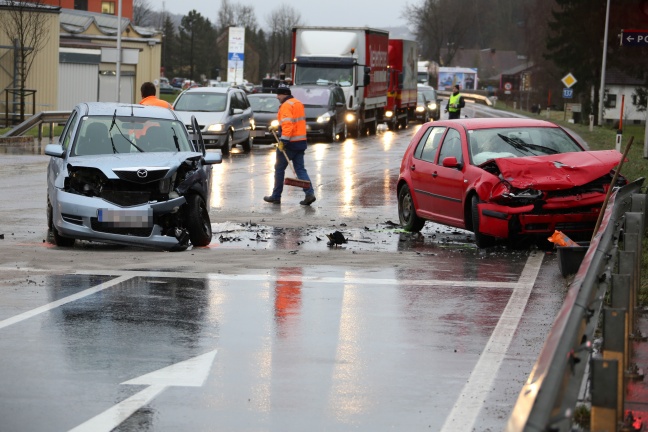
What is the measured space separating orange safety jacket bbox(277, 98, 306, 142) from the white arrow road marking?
486 inches

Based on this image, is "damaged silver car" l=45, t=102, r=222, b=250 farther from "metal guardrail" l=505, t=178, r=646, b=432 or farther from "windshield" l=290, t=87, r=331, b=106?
"windshield" l=290, t=87, r=331, b=106

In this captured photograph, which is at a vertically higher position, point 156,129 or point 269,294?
point 156,129

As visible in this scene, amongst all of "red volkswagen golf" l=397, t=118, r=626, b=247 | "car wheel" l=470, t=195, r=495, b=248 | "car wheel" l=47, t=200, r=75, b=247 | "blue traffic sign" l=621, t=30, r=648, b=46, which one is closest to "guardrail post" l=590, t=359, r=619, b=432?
"red volkswagen golf" l=397, t=118, r=626, b=247

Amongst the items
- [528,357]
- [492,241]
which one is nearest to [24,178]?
[492,241]

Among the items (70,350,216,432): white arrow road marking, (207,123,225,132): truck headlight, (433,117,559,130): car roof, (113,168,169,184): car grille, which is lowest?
(70,350,216,432): white arrow road marking

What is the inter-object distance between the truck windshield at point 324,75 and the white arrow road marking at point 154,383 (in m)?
34.7

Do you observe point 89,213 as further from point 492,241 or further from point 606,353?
point 606,353

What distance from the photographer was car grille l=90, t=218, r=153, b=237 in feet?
44.2

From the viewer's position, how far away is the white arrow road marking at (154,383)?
626 centimetres

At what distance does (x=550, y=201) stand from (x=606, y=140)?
94.9ft

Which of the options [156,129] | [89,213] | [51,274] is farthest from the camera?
[156,129]

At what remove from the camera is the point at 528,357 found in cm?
810

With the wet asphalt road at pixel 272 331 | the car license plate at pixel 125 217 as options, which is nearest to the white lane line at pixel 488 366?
the wet asphalt road at pixel 272 331

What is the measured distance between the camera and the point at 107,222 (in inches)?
530
